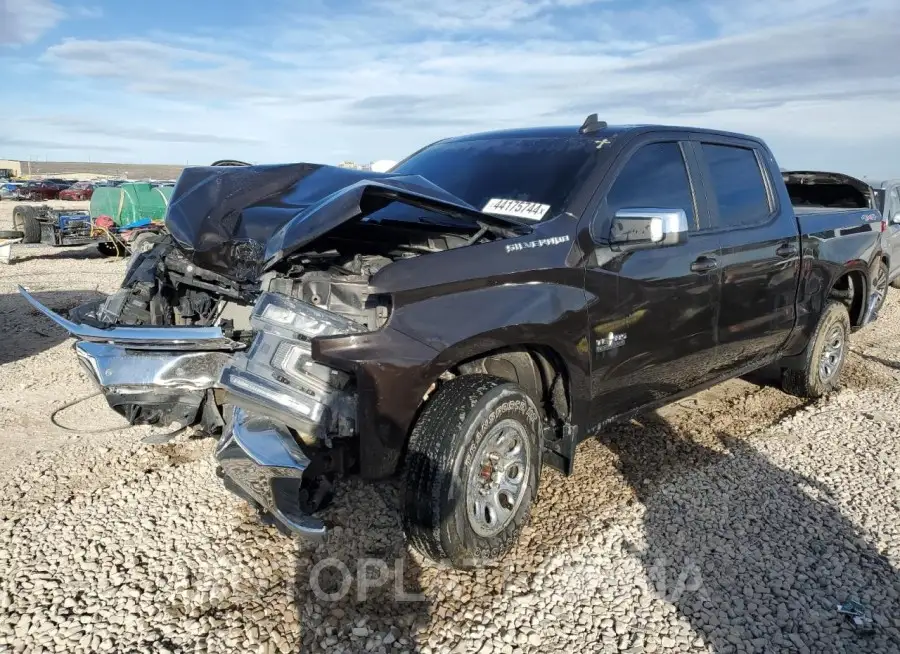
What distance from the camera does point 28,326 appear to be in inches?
316

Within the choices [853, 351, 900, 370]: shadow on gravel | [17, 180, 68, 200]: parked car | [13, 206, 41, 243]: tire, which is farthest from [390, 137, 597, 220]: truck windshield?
[17, 180, 68, 200]: parked car

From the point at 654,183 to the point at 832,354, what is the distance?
296cm

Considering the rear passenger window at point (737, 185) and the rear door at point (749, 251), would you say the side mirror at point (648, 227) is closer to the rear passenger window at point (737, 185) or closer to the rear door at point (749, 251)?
the rear door at point (749, 251)

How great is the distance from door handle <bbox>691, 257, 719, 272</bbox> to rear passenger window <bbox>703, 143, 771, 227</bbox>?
34 cm

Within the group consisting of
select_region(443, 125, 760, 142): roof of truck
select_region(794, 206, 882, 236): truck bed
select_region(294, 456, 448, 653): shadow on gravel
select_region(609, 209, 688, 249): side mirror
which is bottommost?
select_region(294, 456, 448, 653): shadow on gravel

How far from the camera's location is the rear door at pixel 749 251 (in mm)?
4160

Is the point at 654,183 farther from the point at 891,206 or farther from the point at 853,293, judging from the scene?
the point at 891,206

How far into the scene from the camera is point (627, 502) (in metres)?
3.74

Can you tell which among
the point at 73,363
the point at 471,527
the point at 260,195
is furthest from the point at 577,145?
the point at 73,363

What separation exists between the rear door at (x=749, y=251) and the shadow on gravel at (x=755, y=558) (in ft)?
2.51

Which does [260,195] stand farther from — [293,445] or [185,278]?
[293,445]

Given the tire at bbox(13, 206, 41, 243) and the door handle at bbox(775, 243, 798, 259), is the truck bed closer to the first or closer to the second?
the door handle at bbox(775, 243, 798, 259)

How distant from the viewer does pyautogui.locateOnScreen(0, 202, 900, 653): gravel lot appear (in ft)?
8.80

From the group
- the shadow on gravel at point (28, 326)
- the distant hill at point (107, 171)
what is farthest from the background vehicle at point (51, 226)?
the distant hill at point (107, 171)
